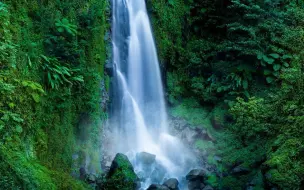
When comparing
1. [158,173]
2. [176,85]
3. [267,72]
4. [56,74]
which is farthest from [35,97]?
[267,72]

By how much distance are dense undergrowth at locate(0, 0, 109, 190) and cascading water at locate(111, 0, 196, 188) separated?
1707 mm

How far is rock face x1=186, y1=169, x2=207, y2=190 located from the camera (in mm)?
11375

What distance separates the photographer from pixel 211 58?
16359 mm

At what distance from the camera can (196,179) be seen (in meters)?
11.6

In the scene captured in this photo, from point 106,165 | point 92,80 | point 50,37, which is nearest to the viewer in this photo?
point 50,37

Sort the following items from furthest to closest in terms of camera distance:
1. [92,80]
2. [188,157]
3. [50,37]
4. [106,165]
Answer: [188,157], [106,165], [92,80], [50,37]

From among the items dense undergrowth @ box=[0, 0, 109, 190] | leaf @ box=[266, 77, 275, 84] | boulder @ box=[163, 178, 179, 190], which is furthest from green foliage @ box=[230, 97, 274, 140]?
dense undergrowth @ box=[0, 0, 109, 190]

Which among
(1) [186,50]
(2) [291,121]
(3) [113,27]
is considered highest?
(1) [186,50]

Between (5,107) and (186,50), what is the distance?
10.6 meters

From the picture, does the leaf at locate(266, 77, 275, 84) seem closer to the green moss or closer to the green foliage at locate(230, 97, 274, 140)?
the green moss

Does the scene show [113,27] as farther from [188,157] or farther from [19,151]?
[19,151]

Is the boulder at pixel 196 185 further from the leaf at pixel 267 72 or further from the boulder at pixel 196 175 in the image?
the leaf at pixel 267 72

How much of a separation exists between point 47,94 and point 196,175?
548 centimetres

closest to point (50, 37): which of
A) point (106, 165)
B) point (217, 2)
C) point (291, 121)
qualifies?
point (106, 165)
